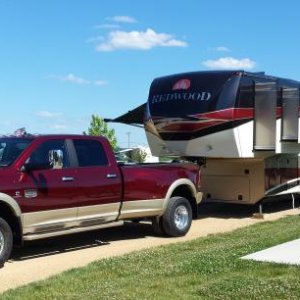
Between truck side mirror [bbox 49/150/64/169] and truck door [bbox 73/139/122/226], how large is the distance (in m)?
0.35

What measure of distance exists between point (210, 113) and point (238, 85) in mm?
891


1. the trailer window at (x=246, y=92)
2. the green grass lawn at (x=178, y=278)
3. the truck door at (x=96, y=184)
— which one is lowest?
the green grass lawn at (x=178, y=278)

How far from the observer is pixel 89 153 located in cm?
1028

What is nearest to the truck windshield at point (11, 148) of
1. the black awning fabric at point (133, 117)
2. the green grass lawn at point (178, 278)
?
the green grass lawn at point (178, 278)

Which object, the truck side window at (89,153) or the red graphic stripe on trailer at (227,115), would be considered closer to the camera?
the truck side window at (89,153)

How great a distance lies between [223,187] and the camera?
15539 mm

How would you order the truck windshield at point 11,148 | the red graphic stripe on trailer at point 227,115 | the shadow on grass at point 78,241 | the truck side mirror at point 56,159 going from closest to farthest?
the truck windshield at point 11,148 → the truck side mirror at point 56,159 → the shadow on grass at point 78,241 → the red graphic stripe on trailer at point 227,115

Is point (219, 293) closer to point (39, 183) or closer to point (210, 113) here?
point (39, 183)

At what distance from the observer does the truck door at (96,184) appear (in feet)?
32.4

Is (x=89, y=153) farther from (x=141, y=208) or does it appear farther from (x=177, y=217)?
(x=177, y=217)

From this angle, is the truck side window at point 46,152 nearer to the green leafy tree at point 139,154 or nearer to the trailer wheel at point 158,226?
the trailer wheel at point 158,226

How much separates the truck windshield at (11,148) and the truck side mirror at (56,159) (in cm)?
40

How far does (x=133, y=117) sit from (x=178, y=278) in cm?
956

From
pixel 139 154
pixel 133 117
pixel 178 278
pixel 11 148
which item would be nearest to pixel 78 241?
pixel 11 148
